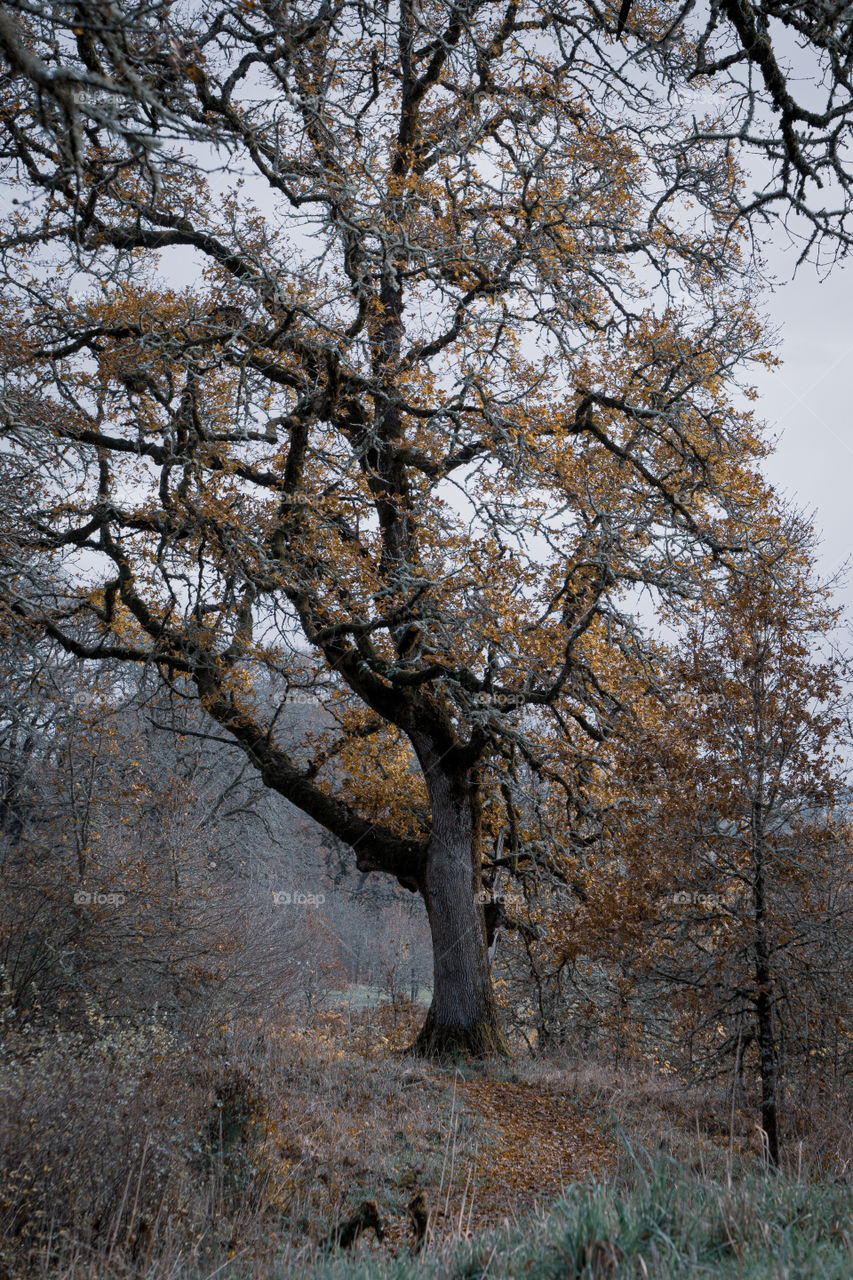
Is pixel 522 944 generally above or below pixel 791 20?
below

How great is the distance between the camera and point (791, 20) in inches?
171

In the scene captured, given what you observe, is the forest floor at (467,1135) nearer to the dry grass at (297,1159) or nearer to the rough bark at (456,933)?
the dry grass at (297,1159)

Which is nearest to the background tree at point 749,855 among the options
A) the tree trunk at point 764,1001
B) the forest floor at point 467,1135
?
the tree trunk at point 764,1001

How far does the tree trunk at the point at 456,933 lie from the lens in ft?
32.2

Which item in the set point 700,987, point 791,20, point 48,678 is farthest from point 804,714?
point 48,678

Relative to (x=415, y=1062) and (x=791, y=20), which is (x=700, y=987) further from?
(x=791, y=20)

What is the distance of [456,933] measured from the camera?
10.1m

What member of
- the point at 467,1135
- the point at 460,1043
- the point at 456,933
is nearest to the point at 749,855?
the point at 467,1135

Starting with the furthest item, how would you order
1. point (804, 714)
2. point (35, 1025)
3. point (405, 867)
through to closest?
point (405, 867) → point (35, 1025) → point (804, 714)

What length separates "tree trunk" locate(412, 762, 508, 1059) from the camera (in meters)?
9.81

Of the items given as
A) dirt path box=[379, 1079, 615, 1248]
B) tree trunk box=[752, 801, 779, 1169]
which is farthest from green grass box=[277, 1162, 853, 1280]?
tree trunk box=[752, 801, 779, 1169]

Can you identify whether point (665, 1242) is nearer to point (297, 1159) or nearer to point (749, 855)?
point (297, 1159)

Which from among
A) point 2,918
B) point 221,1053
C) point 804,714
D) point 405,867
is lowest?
point 221,1053

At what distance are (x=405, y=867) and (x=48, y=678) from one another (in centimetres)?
521
